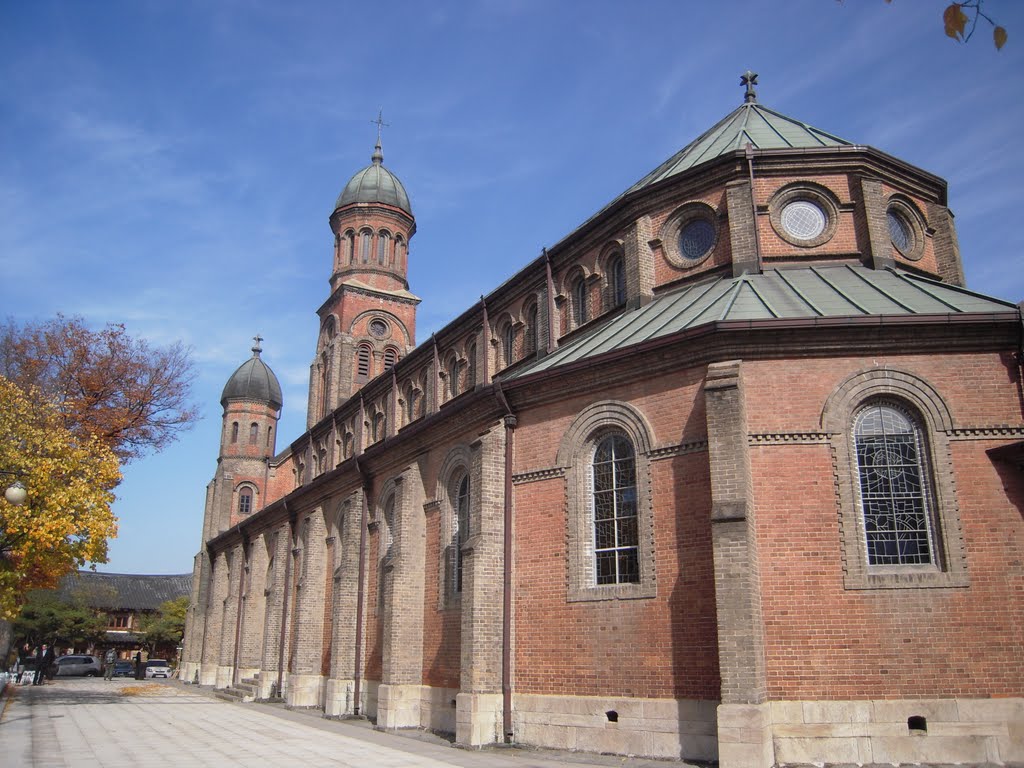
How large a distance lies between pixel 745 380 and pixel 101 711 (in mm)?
18999

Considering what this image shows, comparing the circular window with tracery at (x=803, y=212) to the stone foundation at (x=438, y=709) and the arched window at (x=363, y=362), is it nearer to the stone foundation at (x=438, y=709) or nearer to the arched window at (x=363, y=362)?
the stone foundation at (x=438, y=709)

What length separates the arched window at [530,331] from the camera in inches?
830

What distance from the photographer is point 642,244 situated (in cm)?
1772

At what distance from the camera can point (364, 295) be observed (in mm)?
39594

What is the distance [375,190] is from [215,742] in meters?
30.7

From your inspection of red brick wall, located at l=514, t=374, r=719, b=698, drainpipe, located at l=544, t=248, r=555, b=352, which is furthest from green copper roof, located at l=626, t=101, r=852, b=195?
red brick wall, located at l=514, t=374, r=719, b=698

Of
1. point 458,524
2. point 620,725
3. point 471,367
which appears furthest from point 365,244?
point 620,725

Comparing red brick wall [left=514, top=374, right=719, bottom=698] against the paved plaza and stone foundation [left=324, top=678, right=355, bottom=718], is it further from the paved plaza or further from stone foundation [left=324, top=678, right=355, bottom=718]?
stone foundation [left=324, top=678, right=355, bottom=718]

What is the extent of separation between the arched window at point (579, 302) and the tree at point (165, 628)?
47.4m

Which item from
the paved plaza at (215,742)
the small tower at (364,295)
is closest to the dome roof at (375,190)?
the small tower at (364,295)

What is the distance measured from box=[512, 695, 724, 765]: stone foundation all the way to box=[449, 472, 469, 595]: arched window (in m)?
3.73

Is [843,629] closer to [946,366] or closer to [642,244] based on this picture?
[946,366]

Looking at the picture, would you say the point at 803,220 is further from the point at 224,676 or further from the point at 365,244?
the point at 224,676

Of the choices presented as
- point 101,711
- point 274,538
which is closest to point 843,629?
point 101,711
